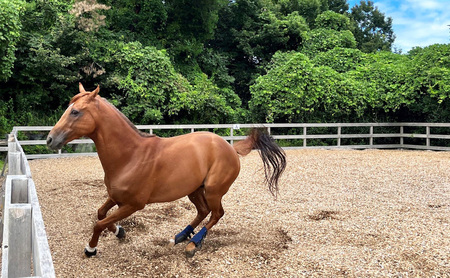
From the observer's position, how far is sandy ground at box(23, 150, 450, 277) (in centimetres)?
346

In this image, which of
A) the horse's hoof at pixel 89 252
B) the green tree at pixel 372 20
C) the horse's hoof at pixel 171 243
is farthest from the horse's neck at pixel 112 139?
the green tree at pixel 372 20

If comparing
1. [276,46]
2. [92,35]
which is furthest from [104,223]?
[276,46]

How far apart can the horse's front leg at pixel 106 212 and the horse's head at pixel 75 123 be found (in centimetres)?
82

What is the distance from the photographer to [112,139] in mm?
3562

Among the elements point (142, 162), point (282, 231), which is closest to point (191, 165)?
point (142, 162)

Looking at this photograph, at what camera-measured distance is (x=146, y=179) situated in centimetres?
362

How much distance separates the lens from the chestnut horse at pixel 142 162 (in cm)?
340

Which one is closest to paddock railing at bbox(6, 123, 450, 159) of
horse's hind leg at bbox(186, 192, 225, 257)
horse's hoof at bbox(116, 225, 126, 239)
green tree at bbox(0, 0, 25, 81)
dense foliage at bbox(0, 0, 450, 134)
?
dense foliage at bbox(0, 0, 450, 134)

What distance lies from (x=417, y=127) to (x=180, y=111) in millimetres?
9943

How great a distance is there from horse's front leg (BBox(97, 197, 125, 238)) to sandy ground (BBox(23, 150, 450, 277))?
5.0 inches

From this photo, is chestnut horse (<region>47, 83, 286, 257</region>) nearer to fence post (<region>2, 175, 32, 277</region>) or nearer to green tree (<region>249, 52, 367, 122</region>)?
fence post (<region>2, 175, 32, 277</region>)

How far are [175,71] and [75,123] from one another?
1389 centimetres

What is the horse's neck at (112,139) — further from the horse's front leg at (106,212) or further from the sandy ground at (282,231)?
the sandy ground at (282,231)

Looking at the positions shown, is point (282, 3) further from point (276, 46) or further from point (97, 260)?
point (97, 260)
